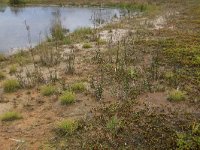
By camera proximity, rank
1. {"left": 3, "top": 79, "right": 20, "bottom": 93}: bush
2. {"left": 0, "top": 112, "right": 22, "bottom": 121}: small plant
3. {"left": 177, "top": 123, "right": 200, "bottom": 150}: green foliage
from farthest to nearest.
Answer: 1. {"left": 3, "top": 79, "right": 20, "bottom": 93}: bush
2. {"left": 0, "top": 112, "right": 22, "bottom": 121}: small plant
3. {"left": 177, "top": 123, "right": 200, "bottom": 150}: green foliage

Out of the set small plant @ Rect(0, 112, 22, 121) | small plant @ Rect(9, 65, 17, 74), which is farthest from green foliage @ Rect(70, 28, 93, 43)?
small plant @ Rect(0, 112, 22, 121)

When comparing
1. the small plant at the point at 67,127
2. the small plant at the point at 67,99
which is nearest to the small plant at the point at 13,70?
the small plant at the point at 67,99

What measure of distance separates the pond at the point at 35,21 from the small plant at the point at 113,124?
8.55 meters

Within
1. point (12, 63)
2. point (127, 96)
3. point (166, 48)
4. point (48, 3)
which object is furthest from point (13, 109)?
point (48, 3)

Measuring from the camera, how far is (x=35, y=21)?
26688 mm

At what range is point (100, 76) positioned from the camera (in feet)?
42.3

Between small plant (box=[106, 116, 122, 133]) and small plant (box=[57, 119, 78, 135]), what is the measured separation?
769 mm

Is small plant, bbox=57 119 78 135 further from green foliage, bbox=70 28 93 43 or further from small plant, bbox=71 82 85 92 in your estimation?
green foliage, bbox=70 28 93 43

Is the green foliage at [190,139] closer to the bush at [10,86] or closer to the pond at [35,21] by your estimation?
the bush at [10,86]

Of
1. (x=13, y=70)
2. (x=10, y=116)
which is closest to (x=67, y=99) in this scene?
(x=10, y=116)

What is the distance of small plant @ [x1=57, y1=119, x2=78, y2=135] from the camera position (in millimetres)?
8987

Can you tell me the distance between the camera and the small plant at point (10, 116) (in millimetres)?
9938

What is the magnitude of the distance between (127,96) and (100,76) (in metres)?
2.14

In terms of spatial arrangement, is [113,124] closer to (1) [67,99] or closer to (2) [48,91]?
(1) [67,99]
